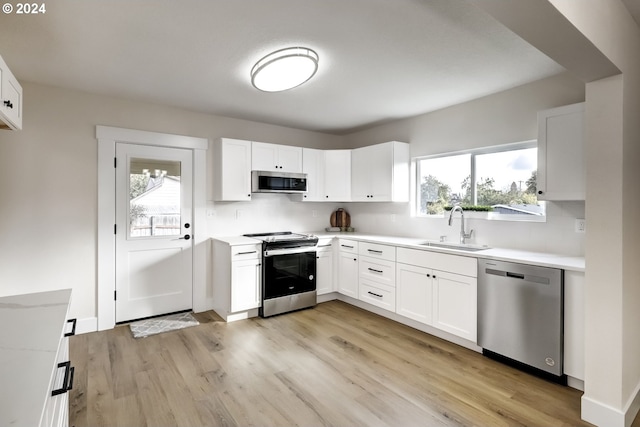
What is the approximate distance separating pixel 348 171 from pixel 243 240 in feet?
5.97

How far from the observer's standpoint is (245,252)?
12.2ft

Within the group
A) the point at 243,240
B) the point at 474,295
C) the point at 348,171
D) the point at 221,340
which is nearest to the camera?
the point at 474,295

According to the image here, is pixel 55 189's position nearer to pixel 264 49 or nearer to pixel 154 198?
pixel 154 198

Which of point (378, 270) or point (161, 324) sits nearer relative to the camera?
point (161, 324)

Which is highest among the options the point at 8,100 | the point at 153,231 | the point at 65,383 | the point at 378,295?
the point at 8,100

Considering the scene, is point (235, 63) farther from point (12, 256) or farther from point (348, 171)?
point (12, 256)

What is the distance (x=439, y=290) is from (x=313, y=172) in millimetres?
2350

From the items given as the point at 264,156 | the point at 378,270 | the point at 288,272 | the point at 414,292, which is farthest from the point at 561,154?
the point at 264,156

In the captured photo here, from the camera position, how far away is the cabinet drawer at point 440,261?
2.92 m

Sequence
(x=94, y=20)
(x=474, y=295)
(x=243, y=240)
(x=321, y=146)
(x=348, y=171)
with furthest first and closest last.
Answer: (x=321, y=146) → (x=348, y=171) → (x=243, y=240) → (x=474, y=295) → (x=94, y=20)

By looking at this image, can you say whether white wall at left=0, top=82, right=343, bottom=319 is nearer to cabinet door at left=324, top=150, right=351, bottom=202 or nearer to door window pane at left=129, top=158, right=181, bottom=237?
door window pane at left=129, top=158, right=181, bottom=237

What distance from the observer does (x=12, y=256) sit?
3020mm

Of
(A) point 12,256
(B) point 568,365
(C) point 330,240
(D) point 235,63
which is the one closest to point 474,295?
(B) point 568,365

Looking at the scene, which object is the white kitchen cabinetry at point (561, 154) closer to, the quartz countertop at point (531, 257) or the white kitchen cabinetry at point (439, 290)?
the quartz countertop at point (531, 257)
